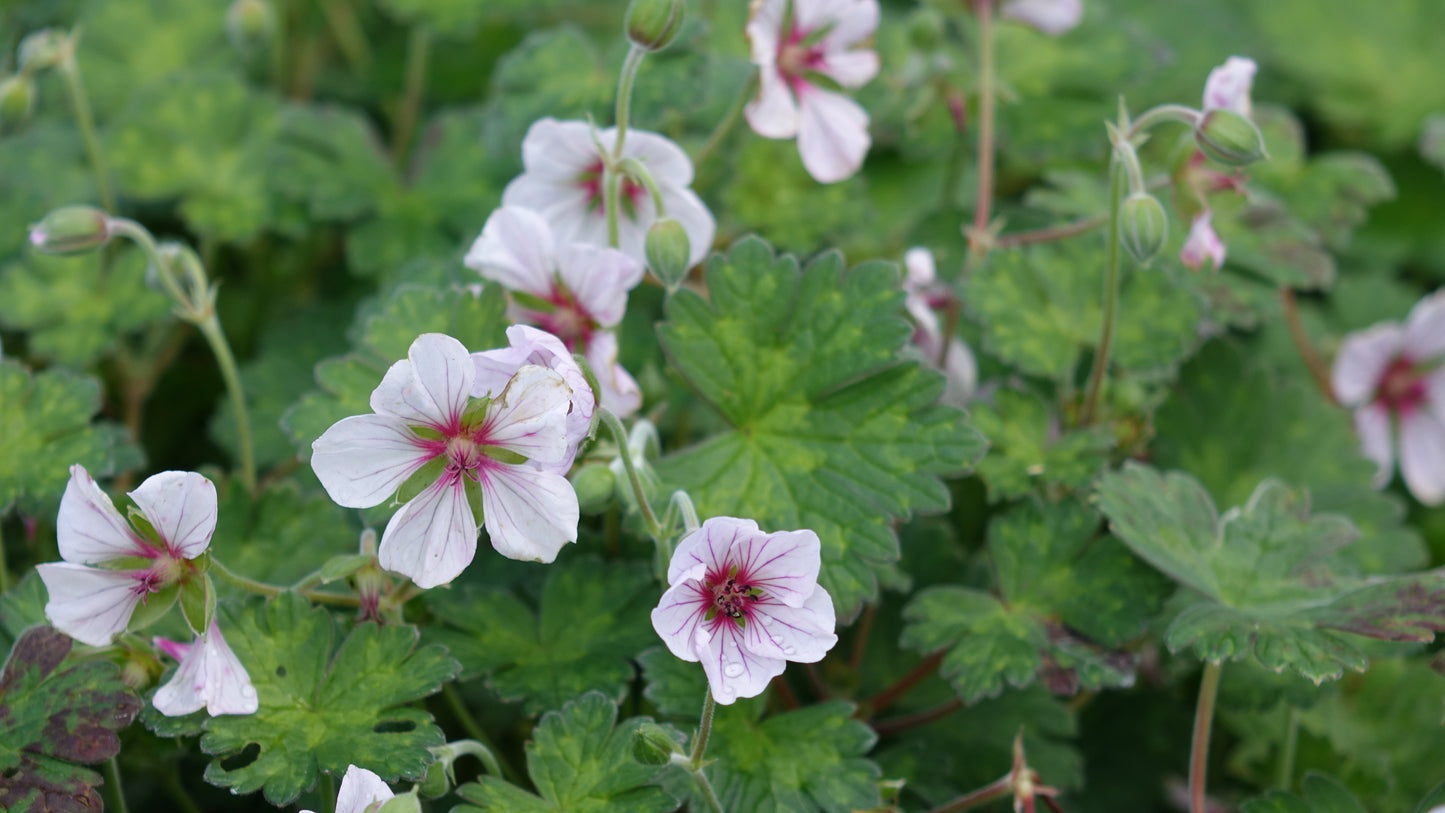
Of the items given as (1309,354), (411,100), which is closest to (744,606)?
(1309,354)

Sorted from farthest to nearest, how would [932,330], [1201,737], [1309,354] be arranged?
[1309,354], [932,330], [1201,737]

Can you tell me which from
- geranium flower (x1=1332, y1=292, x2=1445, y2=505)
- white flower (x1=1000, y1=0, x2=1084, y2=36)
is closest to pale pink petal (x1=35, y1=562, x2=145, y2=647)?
white flower (x1=1000, y1=0, x2=1084, y2=36)

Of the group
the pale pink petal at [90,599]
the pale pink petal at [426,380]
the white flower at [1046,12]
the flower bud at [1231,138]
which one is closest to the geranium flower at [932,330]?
the flower bud at [1231,138]

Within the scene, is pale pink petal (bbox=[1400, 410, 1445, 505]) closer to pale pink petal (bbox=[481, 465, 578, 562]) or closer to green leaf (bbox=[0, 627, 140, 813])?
pale pink petal (bbox=[481, 465, 578, 562])

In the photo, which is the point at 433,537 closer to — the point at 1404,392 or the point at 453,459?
the point at 453,459

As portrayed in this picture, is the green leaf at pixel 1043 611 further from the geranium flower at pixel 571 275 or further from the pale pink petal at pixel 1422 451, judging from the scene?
the pale pink petal at pixel 1422 451

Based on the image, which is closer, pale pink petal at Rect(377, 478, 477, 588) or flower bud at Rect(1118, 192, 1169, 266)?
pale pink petal at Rect(377, 478, 477, 588)
